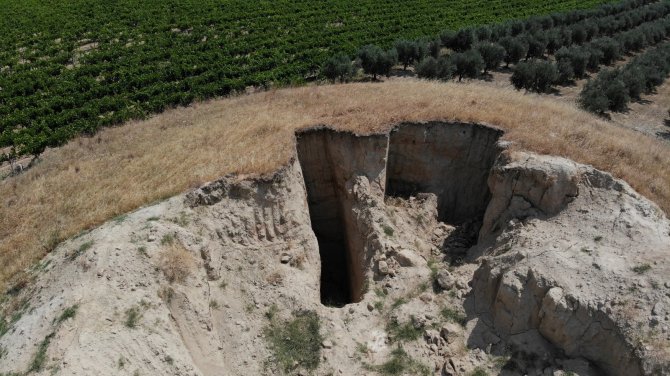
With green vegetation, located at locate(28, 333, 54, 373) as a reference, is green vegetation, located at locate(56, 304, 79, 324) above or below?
above

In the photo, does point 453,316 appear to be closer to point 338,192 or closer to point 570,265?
point 570,265

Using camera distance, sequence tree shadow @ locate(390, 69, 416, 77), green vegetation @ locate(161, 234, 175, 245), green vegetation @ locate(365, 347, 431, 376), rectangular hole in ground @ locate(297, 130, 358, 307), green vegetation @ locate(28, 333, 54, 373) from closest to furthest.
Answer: green vegetation @ locate(28, 333, 54, 373)
green vegetation @ locate(365, 347, 431, 376)
green vegetation @ locate(161, 234, 175, 245)
rectangular hole in ground @ locate(297, 130, 358, 307)
tree shadow @ locate(390, 69, 416, 77)

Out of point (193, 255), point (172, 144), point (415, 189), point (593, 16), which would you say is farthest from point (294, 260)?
point (593, 16)

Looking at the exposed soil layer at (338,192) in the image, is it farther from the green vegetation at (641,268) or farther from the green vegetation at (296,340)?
the green vegetation at (641,268)

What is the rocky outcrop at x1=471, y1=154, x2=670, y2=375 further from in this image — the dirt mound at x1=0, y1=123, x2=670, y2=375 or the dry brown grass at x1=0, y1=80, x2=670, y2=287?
the dry brown grass at x1=0, y1=80, x2=670, y2=287

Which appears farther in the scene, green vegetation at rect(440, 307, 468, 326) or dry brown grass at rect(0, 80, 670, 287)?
dry brown grass at rect(0, 80, 670, 287)

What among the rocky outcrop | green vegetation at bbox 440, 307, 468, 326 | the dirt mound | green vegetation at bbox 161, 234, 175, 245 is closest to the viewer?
the dirt mound

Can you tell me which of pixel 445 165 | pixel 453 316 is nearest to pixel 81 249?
pixel 453 316

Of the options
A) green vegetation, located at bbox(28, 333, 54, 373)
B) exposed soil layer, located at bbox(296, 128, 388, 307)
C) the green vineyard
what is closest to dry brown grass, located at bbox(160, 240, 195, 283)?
green vegetation, located at bbox(28, 333, 54, 373)

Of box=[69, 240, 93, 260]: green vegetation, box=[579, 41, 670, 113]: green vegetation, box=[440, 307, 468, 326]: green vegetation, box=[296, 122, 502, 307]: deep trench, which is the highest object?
box=[69, 240, 93, 260]: green vegetation
